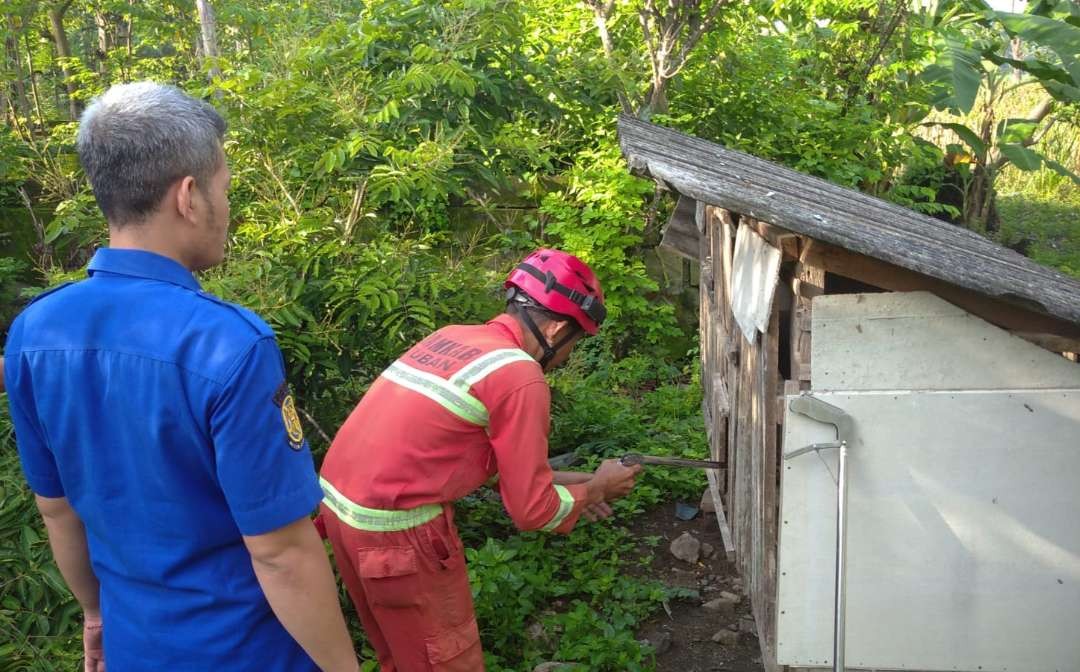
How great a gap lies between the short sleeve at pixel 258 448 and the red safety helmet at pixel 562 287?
1.38 metres

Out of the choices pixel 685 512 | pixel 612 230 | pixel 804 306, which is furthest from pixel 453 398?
pixel 612 230

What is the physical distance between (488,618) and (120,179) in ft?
11.2

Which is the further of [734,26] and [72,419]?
[734,26]

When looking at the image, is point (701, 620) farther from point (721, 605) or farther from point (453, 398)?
point (453, 398)

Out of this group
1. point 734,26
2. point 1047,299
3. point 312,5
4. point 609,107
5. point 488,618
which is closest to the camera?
point 1047,299

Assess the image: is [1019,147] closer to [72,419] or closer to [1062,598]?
[1062,598]

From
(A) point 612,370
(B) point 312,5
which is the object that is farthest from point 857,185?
(B) point 312,5

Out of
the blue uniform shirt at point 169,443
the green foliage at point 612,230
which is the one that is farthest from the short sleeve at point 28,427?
the green foliage at point 612,230

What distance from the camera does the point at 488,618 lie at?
15.5ft

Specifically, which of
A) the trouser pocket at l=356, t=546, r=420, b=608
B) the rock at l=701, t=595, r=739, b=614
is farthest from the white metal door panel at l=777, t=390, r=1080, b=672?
the rock at l=701, t=595, r=739, b=614

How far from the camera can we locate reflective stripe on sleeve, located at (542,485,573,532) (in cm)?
304

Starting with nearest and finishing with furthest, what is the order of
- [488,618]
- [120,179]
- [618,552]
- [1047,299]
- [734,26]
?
[120,179]
[1047,299]
[488,618]
[618,552]
[734,26]

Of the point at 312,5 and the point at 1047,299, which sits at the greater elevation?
the point at 312,5

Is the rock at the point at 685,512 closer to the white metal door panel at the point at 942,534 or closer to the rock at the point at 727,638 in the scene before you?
the rock at the point at 727,638
